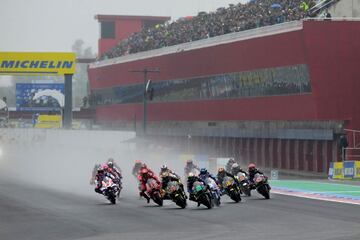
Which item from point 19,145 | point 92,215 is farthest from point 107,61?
point 92,215

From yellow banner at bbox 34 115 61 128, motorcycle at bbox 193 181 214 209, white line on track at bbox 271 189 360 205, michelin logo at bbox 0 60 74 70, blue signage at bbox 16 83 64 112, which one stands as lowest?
white line on track at bbox 271 189 360 205

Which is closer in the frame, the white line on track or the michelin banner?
the white line on track

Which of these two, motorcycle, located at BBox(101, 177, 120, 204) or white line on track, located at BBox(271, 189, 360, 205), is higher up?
motorcycle, located at BBox(101, 177, 120, 204)

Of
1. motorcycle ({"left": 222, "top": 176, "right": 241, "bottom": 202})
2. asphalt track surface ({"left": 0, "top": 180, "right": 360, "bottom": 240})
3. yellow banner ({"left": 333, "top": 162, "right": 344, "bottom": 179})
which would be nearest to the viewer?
asphalt track surface ({"left": 0, "top": 180, "right": 360, "bottom": 240})

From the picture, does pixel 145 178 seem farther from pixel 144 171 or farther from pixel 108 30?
pixel 108 30

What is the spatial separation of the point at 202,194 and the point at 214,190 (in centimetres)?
98

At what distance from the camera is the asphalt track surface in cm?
2381

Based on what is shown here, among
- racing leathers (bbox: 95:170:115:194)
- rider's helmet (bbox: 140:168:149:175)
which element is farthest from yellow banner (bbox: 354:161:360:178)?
rider's helmet (bbox: 140:168:149:175)

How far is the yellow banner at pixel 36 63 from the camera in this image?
9894 cm

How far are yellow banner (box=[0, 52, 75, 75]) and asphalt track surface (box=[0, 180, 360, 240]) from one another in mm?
61905

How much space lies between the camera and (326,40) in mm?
60062

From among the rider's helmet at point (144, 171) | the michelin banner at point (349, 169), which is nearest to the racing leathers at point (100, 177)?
the rider's helmet at point (144, 171)

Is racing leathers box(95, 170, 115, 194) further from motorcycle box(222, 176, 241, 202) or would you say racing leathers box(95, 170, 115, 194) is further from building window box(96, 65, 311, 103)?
building window box(96, 65, 311, 103)

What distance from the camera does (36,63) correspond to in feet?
326
